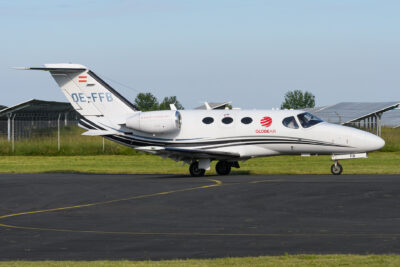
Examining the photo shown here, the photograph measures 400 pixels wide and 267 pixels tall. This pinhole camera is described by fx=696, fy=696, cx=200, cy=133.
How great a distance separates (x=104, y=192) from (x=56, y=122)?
27.8 metres

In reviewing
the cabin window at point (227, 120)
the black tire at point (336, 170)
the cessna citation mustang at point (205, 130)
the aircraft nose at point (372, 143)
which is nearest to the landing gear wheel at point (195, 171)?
the cessna citation mustang at point (205, 130)

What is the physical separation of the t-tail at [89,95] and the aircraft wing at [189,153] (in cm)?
348

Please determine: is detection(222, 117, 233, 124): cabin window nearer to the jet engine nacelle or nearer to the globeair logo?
the globeair logo

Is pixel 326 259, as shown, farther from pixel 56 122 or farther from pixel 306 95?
pixel 306 95

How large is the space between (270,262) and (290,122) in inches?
723

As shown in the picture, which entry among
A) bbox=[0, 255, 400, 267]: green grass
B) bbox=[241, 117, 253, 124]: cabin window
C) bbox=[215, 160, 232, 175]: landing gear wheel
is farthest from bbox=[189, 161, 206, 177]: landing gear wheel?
bbox=[0, 255, 400, 267]: green grass

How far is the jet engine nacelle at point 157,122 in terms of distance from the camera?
94.4 feet

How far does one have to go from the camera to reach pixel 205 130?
2886 cm

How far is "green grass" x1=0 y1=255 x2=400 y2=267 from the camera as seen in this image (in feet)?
32.8

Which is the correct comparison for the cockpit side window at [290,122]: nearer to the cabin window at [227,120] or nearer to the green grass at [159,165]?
the cabin window at [227,120]

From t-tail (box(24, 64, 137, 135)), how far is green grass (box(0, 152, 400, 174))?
3.69 meters

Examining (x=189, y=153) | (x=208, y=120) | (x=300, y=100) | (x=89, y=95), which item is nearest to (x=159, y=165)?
(x=89, y=95)

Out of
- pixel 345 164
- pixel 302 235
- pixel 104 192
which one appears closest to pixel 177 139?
pixel 104 192

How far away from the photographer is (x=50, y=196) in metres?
20.8
